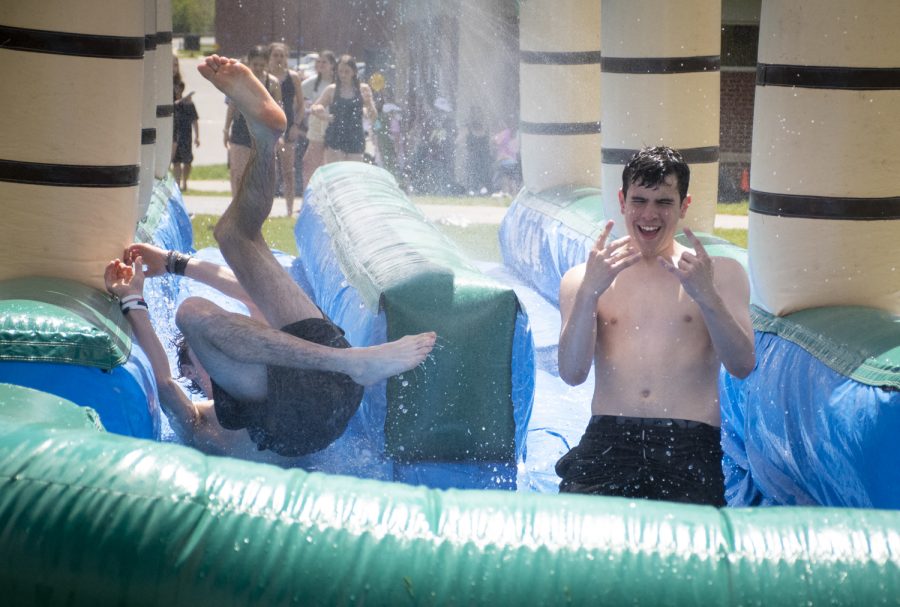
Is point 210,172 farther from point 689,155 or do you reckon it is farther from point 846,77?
point 846,77

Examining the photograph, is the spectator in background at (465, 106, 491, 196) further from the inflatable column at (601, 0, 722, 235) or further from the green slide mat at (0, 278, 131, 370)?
the green slide mat at (0, 278, 131, 370)

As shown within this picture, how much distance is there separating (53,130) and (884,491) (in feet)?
8.39

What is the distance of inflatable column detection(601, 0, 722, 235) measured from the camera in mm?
5023

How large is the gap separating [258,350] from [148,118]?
2497 mm

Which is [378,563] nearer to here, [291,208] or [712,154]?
[712,154]

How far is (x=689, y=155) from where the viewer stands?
5098 mm

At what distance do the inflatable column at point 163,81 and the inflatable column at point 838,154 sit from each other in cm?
395

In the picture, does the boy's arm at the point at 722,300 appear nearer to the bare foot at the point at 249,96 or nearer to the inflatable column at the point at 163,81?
the bare foot at the point at 249,96

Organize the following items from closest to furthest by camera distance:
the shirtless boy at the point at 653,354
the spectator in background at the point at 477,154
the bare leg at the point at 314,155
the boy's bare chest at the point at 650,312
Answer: the shirtless boy at the point at 653,354
the boy's bare chest at the point at 650,312
the bare leg at the point at 314,155
the spectator in background at the point at 477,154

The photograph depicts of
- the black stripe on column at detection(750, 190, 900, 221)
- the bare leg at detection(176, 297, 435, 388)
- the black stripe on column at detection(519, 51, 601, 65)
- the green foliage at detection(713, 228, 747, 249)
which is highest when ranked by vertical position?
the black stripe on column at detection(519, 51, 601, 65)

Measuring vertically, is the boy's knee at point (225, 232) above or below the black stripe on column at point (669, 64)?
below

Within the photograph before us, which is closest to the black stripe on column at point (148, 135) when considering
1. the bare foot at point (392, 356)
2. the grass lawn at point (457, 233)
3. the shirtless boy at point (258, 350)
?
the shirtless boy at point (258, 350)

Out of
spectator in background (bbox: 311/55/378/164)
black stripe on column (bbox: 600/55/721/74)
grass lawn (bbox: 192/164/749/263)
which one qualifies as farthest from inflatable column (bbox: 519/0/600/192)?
spectator in background (bbox: 311/55/378/164)

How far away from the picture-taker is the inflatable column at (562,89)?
6.98m
